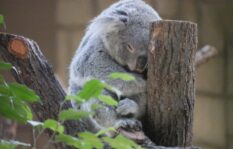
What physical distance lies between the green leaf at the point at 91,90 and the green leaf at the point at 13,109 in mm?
100

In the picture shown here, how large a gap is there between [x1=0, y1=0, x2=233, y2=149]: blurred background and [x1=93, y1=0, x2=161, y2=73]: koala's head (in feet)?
7.58

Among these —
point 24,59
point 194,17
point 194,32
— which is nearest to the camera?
point 24,59

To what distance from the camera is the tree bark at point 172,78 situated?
1739 mm

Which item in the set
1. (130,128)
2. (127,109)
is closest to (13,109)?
(130,128)

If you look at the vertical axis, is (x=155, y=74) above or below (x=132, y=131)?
above

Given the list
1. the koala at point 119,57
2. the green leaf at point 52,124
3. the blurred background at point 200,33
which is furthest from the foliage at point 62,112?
the blurred background at point 200,33

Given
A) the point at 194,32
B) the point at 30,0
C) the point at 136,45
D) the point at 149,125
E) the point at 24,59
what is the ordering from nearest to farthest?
the point at 24,59, the point at 194,32, the point at 149,125, the point at 136,45, the point at 30,0

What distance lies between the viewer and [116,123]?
73.9 inches

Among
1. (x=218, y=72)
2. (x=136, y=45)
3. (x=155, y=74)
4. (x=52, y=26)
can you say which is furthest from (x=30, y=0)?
(x=155, y=74)

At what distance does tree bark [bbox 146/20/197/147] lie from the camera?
68.5 inches

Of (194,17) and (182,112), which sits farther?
(194,17)

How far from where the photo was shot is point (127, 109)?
1.95 metres

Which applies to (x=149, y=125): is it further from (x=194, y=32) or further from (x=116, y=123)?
(x=194, y=32)

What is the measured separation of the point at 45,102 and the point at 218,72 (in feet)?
12.5
